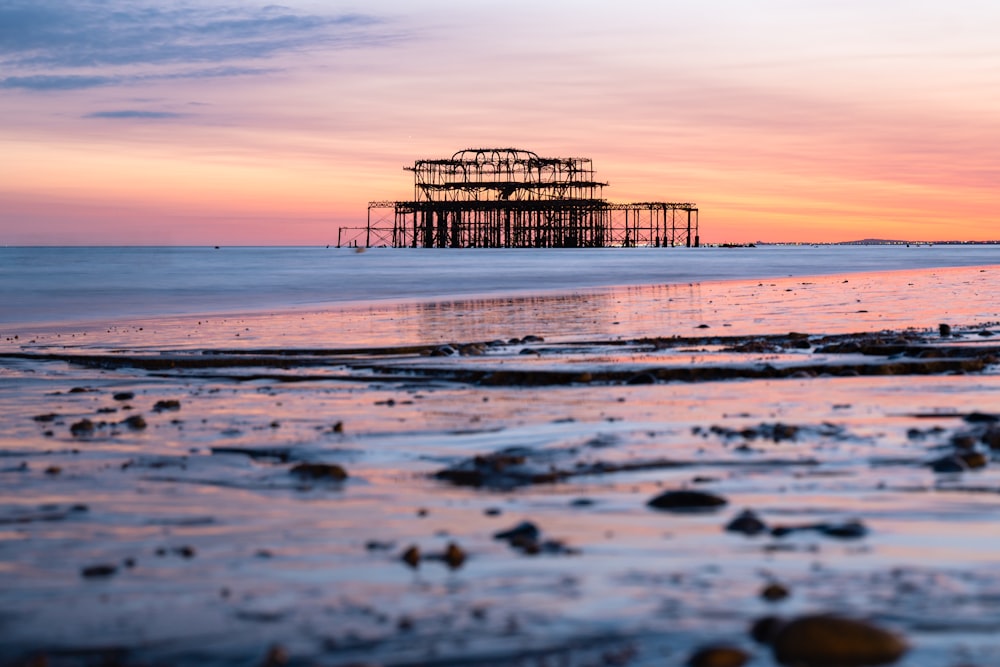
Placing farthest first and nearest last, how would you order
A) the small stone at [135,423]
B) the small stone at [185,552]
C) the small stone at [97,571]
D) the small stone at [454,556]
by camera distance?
the small stone at [135,423], the small stone at [185,552], the small stone at [454,556], the small stone at [97,571]

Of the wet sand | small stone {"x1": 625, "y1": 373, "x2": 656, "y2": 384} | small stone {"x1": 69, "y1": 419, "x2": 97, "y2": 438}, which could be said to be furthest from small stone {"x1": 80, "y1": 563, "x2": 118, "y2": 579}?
small stone {"x1": 625, "y1": 373, "x2": 656, "y2": 384}

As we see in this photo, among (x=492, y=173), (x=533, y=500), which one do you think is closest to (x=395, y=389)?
(x=533, y=500)

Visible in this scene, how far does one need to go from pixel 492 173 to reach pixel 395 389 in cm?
14059

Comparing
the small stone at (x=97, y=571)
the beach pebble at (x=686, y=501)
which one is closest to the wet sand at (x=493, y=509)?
the small stone at (x=97, y=571)

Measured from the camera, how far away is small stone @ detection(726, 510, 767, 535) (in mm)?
6137

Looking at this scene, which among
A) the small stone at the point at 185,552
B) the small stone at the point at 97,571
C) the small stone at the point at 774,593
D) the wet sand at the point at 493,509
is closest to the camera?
the wet sand at the point at 493,509

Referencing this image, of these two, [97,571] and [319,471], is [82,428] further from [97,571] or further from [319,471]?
[97,571]

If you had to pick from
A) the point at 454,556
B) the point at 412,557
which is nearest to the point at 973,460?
the point at 454,556

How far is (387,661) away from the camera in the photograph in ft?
14.3

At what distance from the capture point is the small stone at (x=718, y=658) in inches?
170

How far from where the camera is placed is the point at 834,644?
172 inches

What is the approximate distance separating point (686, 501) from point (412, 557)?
1.81 meters

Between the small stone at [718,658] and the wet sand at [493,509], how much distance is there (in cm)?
5

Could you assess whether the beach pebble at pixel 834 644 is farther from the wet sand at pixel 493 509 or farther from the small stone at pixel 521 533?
the small stone at pixel 521 533
